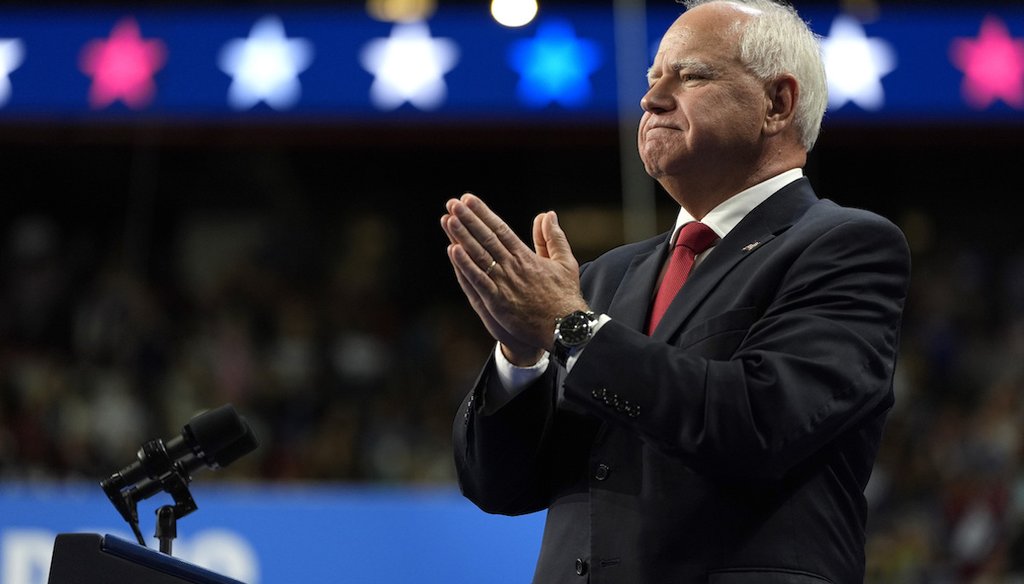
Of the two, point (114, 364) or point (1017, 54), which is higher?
point (1017, 54)

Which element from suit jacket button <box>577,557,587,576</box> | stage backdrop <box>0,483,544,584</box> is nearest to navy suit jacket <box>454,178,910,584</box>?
suit jacket button <box>577,557,587,576</box>

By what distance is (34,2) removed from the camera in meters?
6.93

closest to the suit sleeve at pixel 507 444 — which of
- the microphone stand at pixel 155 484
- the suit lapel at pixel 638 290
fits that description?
the suit lapel at pixel 638 290

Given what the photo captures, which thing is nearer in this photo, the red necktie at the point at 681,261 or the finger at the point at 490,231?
the finger at the point at 490,231

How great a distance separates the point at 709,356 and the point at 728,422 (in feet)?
0.50

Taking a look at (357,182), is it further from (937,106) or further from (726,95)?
(726,95)

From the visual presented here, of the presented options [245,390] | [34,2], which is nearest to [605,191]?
[245,390]

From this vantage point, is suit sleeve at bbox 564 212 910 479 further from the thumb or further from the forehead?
the forehead

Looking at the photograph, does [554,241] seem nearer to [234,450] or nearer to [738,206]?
[738,206]

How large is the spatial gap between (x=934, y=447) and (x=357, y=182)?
12.8 ft

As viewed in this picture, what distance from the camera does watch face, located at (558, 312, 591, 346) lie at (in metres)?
1.52

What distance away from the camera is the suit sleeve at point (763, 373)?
1461 millimetres

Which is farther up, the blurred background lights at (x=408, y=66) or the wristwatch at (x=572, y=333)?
the blurred background lights at (x=408, y=66)

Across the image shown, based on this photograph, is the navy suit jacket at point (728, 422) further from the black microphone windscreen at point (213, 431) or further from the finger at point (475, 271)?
the black microphone windscreen at point (213, 431)
